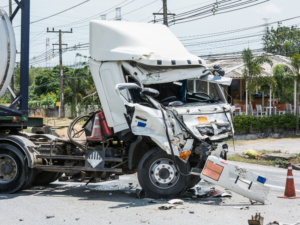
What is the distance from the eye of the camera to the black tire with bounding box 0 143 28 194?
27.3 ft

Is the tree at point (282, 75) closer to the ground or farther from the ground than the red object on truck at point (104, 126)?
farther from the ground

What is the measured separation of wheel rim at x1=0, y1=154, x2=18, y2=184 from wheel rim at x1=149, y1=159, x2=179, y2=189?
119 inches

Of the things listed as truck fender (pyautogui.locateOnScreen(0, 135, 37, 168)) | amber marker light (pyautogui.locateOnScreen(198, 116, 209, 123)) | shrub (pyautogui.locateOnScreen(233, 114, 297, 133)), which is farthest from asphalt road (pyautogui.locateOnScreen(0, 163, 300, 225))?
shrub (pyautogui.locateOnScreen(233, 114, 297, 133))

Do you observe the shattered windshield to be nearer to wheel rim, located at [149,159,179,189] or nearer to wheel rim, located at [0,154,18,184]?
wheel rim, located at [149,159,179,189]

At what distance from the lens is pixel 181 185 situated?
7281 mm

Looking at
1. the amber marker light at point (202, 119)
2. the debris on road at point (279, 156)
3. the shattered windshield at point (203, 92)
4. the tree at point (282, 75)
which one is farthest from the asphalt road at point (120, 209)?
the tree at point (282, 75)

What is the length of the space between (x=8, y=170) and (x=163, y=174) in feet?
11.1

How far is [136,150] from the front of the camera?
7789mm

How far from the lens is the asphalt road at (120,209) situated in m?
5.95

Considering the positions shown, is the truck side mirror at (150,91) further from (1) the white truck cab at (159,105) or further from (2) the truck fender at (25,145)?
(2) the truck fender at (25,145)

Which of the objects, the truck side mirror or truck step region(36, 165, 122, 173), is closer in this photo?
the truck side mirror

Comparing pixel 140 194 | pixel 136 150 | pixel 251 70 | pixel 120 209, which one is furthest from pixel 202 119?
pixel 251 70

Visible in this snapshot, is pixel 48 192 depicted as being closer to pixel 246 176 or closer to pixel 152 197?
pixel 152 197

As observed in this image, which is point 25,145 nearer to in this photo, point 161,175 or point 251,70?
point 161,175
